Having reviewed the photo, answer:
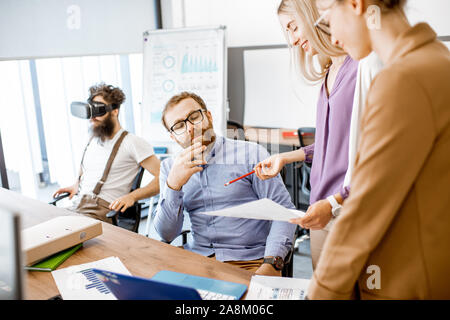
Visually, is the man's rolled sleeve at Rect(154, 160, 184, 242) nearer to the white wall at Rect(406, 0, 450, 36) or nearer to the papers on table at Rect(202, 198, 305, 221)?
the papers on table at Rect(202, 198, 305, 221)

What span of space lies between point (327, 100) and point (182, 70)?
7.47 feet

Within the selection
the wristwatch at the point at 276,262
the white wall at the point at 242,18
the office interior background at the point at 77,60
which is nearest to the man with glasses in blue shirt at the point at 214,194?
the wristwatch at the point at 276,262

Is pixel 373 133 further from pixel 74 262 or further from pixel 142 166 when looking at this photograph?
pixel 142 166

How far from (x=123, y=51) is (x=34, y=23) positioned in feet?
3.05

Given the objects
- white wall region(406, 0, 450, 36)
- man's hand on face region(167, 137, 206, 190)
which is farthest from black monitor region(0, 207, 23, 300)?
white wall region(406, 0, 450, 36)

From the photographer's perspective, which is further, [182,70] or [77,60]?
[77,60]

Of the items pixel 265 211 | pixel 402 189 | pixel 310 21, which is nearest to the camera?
pixel 402 189

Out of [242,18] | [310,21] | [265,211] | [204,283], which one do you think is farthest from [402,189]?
[242,18]

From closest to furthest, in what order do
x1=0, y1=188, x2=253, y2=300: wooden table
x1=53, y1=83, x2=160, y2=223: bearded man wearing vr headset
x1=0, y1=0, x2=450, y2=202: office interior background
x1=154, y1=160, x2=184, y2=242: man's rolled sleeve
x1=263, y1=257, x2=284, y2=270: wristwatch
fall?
x1=0, y1=188, x2=253, y2=300: wooden table < x1=263, y1=257, x2=284, y2=270: wristwatch < x1=154, y1=160, x2=184, y2=242: man's rolled sleeve < x1=53, y1=83, x2=160, y2=223: bearded man wearing vr headset < x1=0, y1=0, x2=450, y2=202: office interior background

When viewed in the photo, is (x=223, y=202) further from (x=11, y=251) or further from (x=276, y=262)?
(x=11, y=251)

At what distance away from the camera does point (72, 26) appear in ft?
10.6

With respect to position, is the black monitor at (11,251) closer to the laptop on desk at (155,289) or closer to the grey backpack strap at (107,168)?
the laptop on desk at (155,289)

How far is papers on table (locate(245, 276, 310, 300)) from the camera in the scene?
3.28 ft
